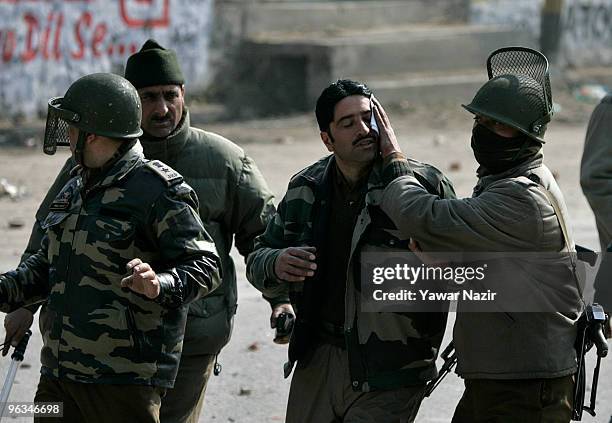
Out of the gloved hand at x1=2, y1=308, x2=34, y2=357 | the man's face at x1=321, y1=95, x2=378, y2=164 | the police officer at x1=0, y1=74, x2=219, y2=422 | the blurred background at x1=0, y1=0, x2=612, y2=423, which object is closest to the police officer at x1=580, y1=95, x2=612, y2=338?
the man's face at x1=321, y1=95, x2=378, y2=164

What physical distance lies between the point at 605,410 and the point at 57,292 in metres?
3.71

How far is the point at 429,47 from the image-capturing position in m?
19.4

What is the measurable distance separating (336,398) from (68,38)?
525 inches

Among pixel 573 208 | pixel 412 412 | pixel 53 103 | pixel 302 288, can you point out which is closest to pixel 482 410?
pixel 412 412

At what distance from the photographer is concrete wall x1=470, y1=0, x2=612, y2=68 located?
71.6 ft

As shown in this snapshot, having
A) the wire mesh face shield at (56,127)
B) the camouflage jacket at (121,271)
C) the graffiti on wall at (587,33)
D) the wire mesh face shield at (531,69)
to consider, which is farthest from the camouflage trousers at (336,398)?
the graffiti on wall at (587,33)

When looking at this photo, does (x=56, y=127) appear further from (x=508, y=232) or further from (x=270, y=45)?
(x=270, y=45)

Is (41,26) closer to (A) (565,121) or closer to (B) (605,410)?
(A) (565,121)

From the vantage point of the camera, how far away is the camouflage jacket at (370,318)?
4.39m

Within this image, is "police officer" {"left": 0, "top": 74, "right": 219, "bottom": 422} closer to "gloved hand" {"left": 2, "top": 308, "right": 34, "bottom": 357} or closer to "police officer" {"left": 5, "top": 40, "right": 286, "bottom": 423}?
"gloved hand" {"left": 2, "top": 308, "right": 34, "bottom": 357}

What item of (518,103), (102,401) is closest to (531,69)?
(518,103)

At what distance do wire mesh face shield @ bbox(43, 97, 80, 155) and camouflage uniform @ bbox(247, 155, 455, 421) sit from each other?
0.87 meters

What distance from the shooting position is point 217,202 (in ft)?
17.4

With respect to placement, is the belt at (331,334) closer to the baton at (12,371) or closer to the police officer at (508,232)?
the police officer at (508,232)
